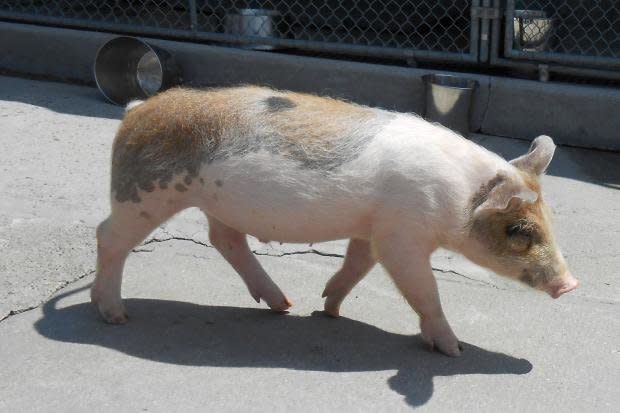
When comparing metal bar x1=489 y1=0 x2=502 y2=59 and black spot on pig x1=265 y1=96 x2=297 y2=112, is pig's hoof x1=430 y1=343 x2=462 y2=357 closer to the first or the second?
black spot on pig x1=265 y1=96 x2=297 y2=112

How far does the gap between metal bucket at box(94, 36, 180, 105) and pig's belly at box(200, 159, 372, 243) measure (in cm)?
358

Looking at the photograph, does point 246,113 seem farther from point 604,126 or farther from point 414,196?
point 604,126

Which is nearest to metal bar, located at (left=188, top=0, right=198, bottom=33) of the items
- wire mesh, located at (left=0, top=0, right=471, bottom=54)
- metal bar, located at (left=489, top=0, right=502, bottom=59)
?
wire mesh, located at (left=0, top=0, right=471, bottom=54)

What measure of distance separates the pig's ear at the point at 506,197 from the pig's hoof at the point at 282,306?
0.99 m

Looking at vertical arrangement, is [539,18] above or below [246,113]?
below

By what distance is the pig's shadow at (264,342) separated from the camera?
3496 mm

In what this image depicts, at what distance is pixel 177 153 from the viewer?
3.59 m

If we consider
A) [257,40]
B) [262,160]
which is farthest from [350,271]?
[257,40]

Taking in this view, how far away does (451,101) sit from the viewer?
20.6 feet

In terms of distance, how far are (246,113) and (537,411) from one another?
5.02 feet

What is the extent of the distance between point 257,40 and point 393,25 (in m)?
2.10

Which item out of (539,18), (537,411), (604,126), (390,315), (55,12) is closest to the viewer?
(537,411)

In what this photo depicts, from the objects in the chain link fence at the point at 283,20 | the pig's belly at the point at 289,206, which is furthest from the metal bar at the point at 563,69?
the pig's belly at the point at 289,206

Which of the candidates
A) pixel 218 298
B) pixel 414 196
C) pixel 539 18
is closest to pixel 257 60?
pixel 539 18
